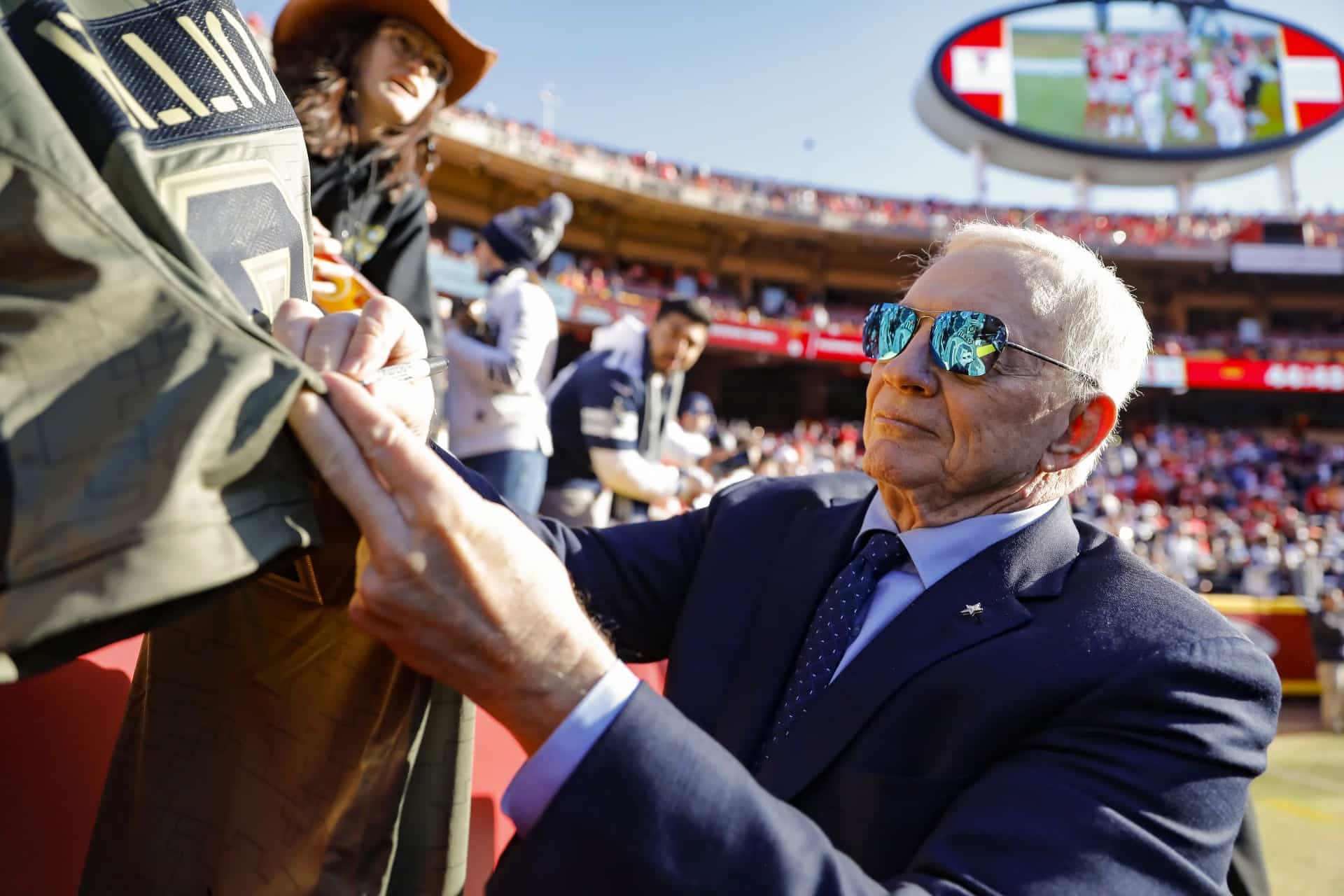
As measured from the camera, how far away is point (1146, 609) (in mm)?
1354

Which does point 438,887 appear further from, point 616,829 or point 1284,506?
point 1284,506

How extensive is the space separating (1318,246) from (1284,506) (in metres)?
11.8

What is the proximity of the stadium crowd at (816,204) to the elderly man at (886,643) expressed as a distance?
72.8 ft

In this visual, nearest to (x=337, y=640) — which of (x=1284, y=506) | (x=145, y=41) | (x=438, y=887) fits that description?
(x=438, y=887)

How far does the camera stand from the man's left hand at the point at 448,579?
753 mm

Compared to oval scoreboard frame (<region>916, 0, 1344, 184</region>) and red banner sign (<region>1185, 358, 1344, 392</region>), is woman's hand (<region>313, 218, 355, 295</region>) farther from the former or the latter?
oval scoreboard frame (<region>916, 0, 1344, 184</region>)

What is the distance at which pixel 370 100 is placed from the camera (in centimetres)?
221

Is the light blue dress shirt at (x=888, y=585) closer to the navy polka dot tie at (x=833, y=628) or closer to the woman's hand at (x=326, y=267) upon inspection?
the navy polka dot tie at (x=833, y=628)

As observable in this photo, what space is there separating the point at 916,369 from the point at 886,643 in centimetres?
57

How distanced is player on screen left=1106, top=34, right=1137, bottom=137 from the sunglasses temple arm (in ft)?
119

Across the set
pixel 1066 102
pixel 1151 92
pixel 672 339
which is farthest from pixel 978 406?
pixel 1151 92

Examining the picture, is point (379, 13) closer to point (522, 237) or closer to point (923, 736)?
point (522, 237)

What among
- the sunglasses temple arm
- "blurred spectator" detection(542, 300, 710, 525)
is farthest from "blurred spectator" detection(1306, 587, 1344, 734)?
the sunglasses temple arm

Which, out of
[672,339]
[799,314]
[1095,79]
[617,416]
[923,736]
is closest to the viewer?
[923,736]
